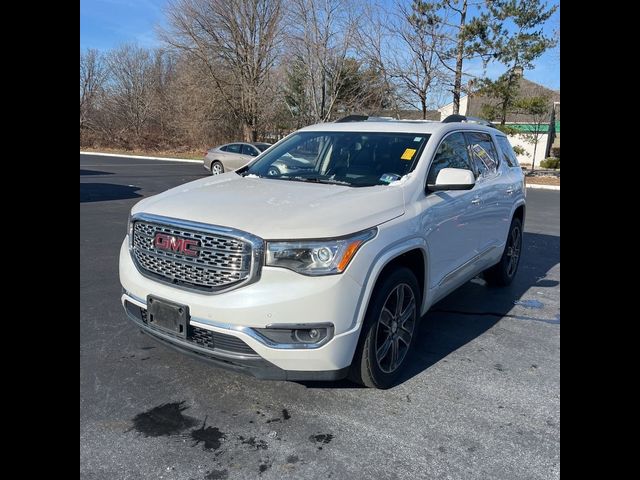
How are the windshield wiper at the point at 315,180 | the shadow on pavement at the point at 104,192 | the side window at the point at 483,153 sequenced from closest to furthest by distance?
the windshield wiper at the point at 315,180 < the side window at the point at 483,153 < the shadow on pavement at the point at 104,192

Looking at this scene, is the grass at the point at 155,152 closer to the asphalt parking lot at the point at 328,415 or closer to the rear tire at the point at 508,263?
the rear tire at the point at 508,263

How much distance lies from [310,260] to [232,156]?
1816 cm

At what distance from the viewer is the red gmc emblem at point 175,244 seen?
2875 mm

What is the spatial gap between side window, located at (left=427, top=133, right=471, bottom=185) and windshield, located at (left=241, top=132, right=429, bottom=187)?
17cm

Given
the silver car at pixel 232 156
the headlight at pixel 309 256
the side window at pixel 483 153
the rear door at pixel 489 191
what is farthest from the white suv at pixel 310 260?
the silver car at pixel 232 156

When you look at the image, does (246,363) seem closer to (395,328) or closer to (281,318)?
(281,318)

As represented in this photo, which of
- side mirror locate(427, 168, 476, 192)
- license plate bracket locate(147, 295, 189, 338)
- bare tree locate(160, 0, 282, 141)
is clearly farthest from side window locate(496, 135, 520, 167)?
bare tree locate(160, 0, 282, 141)

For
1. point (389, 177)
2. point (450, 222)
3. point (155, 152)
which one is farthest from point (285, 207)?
point (155, 152)

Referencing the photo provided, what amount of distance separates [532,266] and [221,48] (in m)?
29.2

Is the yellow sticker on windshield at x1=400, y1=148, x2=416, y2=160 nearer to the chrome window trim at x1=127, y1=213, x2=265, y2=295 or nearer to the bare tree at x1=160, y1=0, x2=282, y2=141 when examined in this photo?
the chrome window trim at x1=127, y1=213, x2=265, y2=295

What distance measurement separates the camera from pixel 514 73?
23891mm

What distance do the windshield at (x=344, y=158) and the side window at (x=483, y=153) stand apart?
1.01 meters
